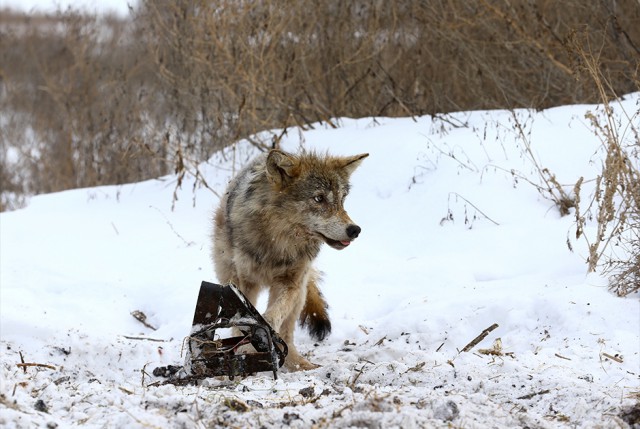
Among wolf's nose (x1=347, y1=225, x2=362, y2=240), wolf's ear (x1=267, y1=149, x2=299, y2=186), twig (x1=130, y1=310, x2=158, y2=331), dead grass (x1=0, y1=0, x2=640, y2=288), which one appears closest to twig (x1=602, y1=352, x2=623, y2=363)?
wolf's nose (x1=347, y1=225, x2=362, y2=240)

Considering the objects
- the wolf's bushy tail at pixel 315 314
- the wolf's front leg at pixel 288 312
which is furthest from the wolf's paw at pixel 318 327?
the wolf's front leg at pixel 288 312

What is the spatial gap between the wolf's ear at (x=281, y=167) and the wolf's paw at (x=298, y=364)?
1.39 metres

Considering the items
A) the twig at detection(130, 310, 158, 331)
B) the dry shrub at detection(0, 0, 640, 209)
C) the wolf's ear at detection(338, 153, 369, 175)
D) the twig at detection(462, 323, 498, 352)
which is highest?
the dry shrub at detection(0, 0, 640, 209)

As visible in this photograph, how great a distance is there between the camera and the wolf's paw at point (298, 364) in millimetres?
6074

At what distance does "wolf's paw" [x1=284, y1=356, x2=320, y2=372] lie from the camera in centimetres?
607

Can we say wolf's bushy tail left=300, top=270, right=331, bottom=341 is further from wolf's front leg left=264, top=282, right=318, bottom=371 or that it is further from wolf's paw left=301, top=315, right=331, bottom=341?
wolf's front leg left=264, top=282, right=318, bottom=371

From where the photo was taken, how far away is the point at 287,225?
6.00 metres

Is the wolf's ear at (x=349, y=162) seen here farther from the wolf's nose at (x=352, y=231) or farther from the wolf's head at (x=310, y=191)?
the wolf's nose at (x=352, y=231)

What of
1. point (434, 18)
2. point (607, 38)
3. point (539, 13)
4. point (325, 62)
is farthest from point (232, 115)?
point (607, 38)

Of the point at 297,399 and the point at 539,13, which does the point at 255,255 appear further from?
the point at 539,13

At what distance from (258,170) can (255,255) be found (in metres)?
0.69

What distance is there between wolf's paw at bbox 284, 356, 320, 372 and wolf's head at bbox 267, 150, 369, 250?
1008mm

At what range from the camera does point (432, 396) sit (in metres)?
4.11

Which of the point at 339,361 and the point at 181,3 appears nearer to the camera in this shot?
the point at 339,361
